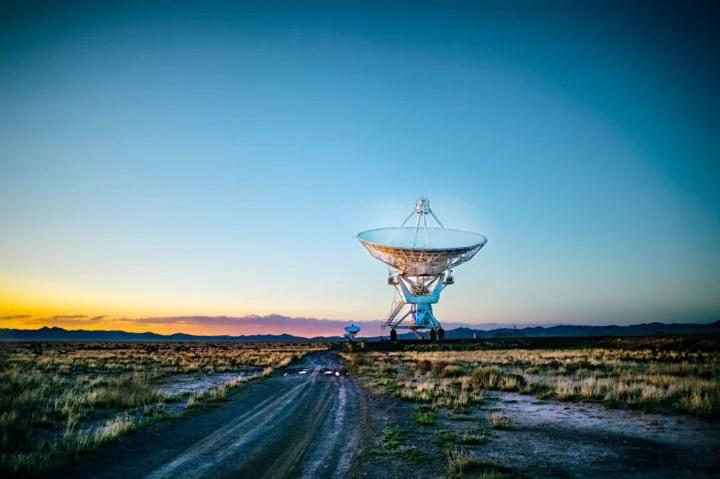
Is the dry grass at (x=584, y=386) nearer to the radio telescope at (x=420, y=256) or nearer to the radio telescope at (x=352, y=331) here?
the radio telescope at (x=420, y=256)

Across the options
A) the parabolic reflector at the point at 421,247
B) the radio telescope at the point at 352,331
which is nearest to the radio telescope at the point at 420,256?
the parabolic reflector at the point at 421,247

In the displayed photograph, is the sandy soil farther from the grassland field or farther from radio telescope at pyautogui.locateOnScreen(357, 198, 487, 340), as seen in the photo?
radio telescope at pyautogui.locateOnScreen(357, 198, 487, 340)

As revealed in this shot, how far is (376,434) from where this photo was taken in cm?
1008

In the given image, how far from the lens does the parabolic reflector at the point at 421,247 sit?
48.2 metres

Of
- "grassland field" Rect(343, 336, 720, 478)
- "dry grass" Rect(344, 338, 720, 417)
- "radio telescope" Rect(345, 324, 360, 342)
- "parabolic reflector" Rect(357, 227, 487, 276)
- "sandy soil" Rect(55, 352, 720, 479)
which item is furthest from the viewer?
"radio telescope" Rect(345, 324, 360, 342)

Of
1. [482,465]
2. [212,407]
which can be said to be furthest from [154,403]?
[482,465]

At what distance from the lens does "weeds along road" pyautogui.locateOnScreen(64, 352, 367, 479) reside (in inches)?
289

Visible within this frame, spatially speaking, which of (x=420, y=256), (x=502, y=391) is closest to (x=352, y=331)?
(x=420, y=256)

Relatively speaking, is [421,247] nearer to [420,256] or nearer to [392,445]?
[420,256]

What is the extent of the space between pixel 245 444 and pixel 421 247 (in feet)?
135

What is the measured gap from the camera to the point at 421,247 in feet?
161

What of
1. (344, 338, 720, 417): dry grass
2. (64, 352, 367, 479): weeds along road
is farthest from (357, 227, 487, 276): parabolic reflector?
(64, 352, 367, 479): weeds along road

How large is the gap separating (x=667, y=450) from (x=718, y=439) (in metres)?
1.46

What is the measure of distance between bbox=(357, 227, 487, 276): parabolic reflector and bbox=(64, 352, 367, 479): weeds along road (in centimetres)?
3405
